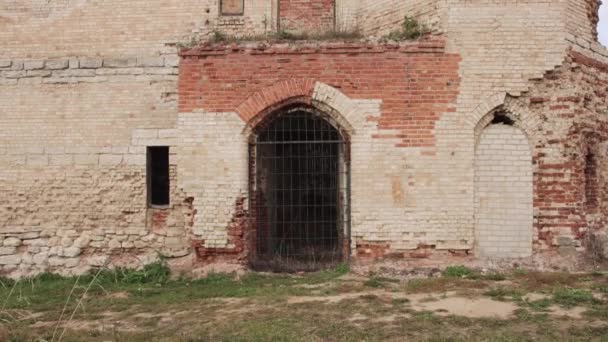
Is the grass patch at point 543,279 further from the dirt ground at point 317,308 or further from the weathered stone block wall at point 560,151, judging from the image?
the weathered stone block wall at point 560,151

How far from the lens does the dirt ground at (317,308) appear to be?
19.3 ft

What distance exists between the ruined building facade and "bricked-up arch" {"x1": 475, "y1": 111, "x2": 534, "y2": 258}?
3 centimetres

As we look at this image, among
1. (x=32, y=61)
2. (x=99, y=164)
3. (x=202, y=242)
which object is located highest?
(x=32, y=61)

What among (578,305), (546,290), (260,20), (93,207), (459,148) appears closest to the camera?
(578,305)

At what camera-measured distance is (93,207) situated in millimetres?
9703

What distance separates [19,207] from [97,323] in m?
4.22

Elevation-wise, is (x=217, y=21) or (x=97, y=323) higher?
(x=217, y=21)

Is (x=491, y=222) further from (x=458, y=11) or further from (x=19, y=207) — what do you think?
(x=19, y=207)

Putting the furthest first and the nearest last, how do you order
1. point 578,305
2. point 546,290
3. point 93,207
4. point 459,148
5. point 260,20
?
point 260,20 → point 93,207 → point 459,148 → point 546,290 → point 578,305

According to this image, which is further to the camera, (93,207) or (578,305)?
(93,207)

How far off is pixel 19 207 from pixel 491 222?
8.12 meters

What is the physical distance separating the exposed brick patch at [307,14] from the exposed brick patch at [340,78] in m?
1.81

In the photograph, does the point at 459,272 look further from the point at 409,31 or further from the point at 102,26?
the point at 102,26

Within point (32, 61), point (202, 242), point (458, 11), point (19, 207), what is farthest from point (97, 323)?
point (458, 11)
